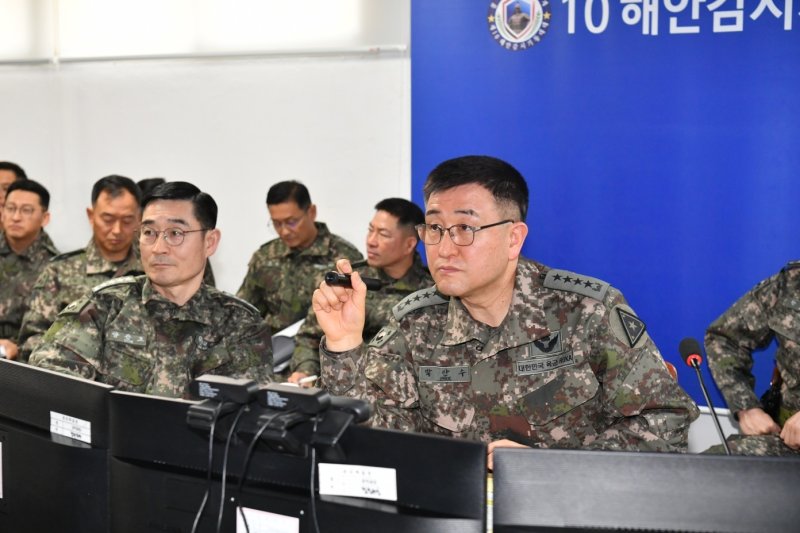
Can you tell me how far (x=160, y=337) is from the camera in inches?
107

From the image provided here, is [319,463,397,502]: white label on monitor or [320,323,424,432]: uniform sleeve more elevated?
[319,463,397,502]: white label on monitor

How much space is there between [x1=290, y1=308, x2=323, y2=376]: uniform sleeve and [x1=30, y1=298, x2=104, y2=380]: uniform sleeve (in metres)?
1.46

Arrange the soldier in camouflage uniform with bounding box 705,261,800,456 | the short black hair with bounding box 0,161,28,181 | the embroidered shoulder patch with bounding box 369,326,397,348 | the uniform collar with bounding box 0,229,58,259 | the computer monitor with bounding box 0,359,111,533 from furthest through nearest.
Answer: the short black hair with bounding box 0,161,28,181
the uniform collar with bounding box 0,229,58,259
the soldier in camouflage uniform with bounding box 705,261,800,456
the embroidered shoulder patch with bounding box 369,326,397,348
the computer monitor with bounding box 0,359,111,533

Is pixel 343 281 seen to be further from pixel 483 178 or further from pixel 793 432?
pixel 793 432

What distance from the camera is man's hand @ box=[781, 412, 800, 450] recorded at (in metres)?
2.84

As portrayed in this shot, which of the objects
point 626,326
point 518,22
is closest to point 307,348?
point 518,22

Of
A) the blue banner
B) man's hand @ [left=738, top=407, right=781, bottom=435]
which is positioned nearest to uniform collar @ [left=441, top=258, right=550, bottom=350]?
man's hand @ [left=738, top=407, right=781, bottom=435]

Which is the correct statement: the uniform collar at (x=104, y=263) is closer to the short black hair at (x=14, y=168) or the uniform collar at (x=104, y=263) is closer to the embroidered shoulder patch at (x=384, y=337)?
the short black hair at (x=14, y=168)

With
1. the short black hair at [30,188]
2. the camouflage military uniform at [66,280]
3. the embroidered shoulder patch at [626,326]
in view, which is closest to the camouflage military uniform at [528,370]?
the embroidered shoulder patch at [626,326]

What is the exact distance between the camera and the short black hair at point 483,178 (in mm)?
2168

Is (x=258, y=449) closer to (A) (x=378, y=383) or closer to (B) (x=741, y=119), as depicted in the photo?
(A) (x=378, y=383)

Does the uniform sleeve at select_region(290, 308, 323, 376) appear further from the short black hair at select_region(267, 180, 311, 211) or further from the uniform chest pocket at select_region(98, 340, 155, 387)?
the uniform chest pocket at select_region(98, 340, 155, 387)

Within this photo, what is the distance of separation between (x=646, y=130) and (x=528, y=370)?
216 centimetres

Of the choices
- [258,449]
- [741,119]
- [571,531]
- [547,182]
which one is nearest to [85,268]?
[547,182]
